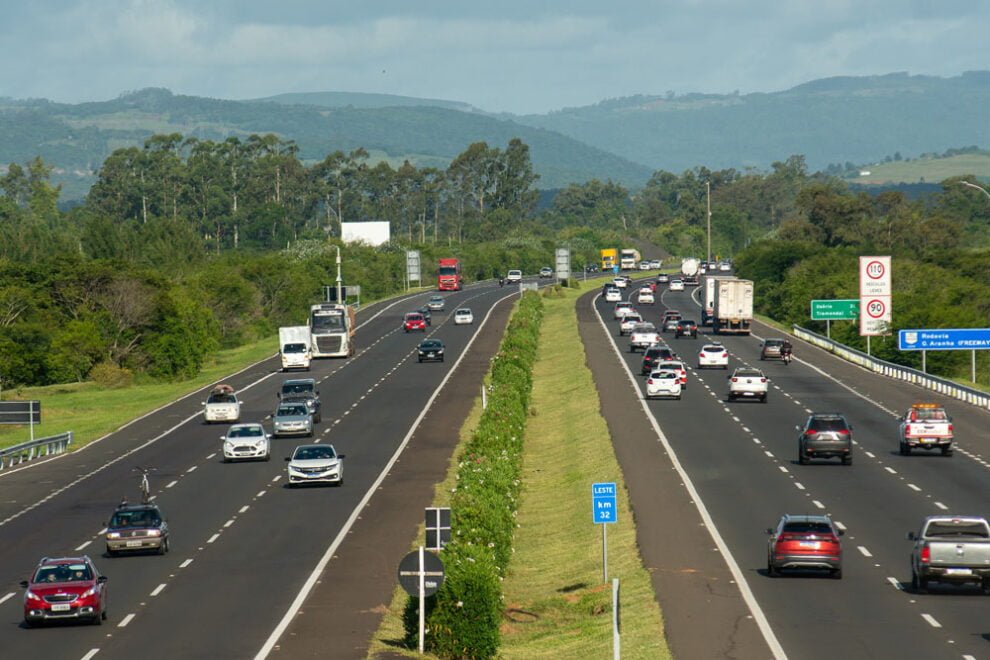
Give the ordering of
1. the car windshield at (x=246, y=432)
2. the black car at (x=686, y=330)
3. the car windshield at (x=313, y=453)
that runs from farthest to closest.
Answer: the black car at (x=686, y=330)
the car windshield at (x=246, y=432)
the car windshield at (x=313, y=453)

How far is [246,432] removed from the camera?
64188 millimetres

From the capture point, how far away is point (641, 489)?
51.7 metres

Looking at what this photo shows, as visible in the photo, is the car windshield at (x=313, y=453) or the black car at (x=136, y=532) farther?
the car windshield at (x=313, y=453)

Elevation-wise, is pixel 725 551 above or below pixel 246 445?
above

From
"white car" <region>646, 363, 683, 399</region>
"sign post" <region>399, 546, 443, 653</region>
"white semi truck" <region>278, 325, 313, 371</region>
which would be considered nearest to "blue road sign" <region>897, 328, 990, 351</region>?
"white car" <region>646, 363, 683, 399</region>

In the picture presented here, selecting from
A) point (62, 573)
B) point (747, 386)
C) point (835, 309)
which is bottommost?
point (747, 386)

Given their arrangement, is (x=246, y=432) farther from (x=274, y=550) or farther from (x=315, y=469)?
(x=274, y=550)

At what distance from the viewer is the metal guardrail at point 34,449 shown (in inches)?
2837

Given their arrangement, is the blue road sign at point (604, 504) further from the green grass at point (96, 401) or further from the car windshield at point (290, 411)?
the green grass at point (96, 401)

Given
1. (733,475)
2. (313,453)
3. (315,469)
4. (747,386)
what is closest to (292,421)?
(313,453)

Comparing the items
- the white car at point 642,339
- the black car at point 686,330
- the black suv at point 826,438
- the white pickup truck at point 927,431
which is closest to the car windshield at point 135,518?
the black suv at point 826,438

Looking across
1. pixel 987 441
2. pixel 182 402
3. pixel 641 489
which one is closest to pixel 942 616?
pixel 641 489

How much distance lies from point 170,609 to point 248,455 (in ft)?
96.5

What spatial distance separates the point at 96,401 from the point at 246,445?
144 feet
